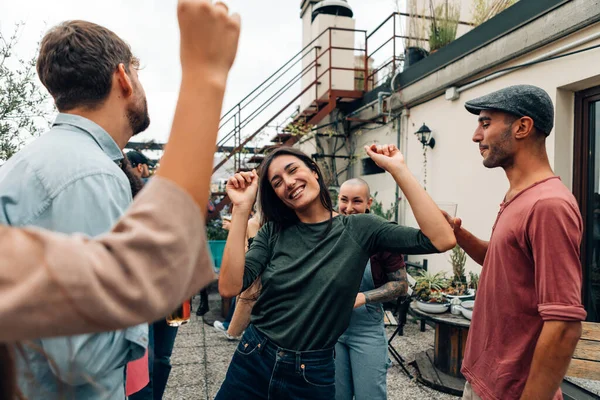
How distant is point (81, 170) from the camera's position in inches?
39.6

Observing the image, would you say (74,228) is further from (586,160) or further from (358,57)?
(358,57)

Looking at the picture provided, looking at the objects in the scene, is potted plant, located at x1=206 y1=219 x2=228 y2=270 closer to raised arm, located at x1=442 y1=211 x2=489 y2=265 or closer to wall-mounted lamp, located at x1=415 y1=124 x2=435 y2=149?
wall-mounted lamp, located at x1=415 y1=124 x2=435 y2=149

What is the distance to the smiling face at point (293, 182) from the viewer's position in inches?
86.4

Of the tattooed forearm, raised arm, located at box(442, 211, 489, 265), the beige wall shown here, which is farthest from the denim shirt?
the beige wall

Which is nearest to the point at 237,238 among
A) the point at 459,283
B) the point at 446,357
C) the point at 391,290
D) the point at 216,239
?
the point at 391,290

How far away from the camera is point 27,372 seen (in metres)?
0.63

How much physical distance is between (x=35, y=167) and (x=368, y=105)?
8.50 m

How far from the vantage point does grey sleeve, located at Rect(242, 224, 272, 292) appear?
2.08m

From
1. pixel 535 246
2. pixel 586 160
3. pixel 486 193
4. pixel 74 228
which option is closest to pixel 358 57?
pixel 486 193

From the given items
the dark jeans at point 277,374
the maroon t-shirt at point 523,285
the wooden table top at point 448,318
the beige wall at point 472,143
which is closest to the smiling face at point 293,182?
the dark jeans at point 277,374

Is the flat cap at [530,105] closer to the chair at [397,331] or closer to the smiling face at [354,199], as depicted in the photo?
the smiling face at [354,199]

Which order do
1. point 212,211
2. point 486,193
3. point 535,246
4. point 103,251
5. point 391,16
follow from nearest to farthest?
point 103,251 → point 535,246 → point 486,193 → point 391,16 → point 212,211

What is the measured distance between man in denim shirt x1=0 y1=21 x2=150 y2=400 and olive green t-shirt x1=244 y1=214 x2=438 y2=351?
92 cm

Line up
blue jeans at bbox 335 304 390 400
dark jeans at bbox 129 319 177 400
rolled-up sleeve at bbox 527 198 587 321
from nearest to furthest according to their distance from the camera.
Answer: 1. rolled-up sleeve at bbox 527 198 587 321
2. blue jeans at bbox 335 304 390 400
3. dark jeans at bbox 129 319 177 400
